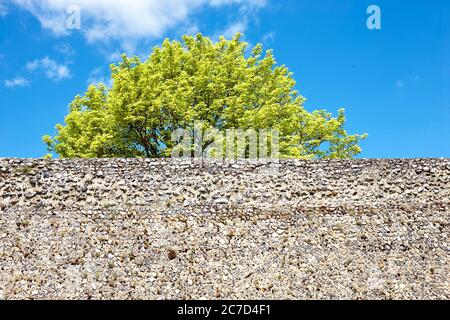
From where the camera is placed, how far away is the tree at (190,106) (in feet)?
63.8

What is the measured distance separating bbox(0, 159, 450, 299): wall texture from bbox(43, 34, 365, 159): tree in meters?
6.40

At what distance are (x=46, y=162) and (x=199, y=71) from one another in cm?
966

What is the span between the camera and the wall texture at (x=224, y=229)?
10.6 meters

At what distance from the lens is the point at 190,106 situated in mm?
19578

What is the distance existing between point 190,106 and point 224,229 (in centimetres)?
900

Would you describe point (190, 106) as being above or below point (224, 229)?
above

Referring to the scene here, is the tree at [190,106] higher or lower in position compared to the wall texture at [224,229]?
higher

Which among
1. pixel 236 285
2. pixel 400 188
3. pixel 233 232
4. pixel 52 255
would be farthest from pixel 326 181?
pixel 52 255

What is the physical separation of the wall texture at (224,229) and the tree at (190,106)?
6404 millimetres

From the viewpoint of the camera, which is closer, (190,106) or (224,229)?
(224,229)

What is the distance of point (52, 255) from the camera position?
10906 millimetres

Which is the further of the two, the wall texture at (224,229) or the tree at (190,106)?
the tree at (190,106)

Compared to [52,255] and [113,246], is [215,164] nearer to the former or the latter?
[113,246]
